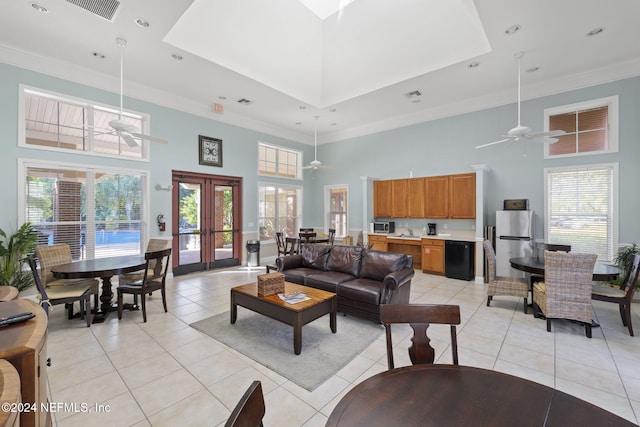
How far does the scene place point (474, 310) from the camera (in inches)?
159

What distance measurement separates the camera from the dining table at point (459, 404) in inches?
38.7

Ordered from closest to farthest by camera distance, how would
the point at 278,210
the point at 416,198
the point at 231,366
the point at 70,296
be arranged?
1. the point at 231,366
2. the point at 70,296
3. the point at 416,198
4. the point at 278,210

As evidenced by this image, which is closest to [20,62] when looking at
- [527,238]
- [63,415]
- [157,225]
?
[157,225]

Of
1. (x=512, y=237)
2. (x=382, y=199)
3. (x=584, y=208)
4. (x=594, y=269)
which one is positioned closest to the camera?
(x=594, y=269)

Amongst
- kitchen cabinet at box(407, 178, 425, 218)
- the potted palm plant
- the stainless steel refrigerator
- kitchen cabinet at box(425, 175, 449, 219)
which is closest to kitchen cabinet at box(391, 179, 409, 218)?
kitchen cabinet at box(407, 178, 425, 218)

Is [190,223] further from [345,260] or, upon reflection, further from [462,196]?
[462,196]

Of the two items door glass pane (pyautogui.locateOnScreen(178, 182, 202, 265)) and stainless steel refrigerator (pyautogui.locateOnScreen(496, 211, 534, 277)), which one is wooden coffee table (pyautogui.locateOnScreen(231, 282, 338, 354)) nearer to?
door glass pane (pyautogui.locateOnScreen(178, 182, 202, 265))

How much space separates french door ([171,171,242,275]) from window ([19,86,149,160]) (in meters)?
1.36

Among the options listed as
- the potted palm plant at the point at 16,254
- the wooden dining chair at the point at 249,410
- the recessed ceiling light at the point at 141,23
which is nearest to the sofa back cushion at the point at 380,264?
the wooden dining chair at the point at 249,410

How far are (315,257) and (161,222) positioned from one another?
339 centimetres

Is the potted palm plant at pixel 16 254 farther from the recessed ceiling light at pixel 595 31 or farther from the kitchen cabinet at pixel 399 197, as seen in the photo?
the recessed ceiling light at pixel 595 31

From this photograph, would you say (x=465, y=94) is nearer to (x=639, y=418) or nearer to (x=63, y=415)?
(x=639, y=418)

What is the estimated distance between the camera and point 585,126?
5.16m

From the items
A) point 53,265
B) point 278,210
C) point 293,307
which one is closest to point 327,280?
point 293,307
